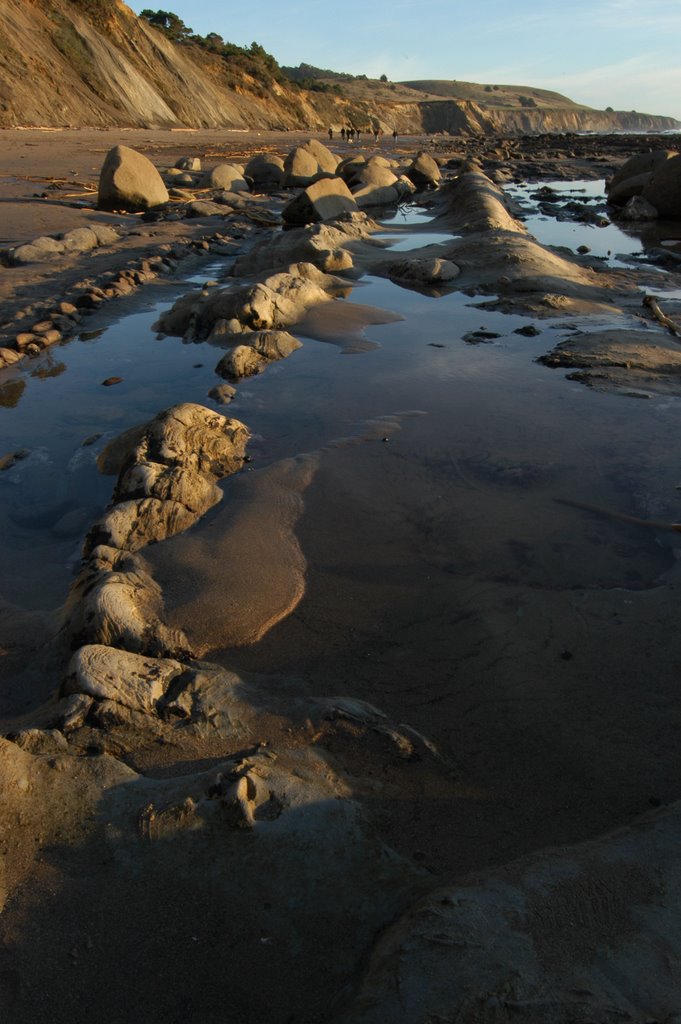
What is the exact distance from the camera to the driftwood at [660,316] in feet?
24.9

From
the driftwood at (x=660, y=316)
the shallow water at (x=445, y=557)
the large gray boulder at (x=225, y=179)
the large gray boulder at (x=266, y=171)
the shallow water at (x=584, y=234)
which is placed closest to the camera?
the shallow water at (x=445, y=557)

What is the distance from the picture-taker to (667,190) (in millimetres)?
17250

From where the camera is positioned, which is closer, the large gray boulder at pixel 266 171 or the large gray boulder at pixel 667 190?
the large gray boulder at pixel 667 190

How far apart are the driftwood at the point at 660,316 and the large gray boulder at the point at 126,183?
34.6 ft

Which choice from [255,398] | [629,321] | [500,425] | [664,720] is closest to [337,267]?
[629,321]

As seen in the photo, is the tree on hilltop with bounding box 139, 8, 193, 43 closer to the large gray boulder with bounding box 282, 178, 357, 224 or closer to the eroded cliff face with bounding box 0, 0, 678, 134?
the eroded cliff face with bounding box 0, 0, 678, 134

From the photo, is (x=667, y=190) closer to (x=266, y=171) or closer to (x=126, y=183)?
(x=266, y=171)

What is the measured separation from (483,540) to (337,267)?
7.28 metres

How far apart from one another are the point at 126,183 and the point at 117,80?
23294 millimetres

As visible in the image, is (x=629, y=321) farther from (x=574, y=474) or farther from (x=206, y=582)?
(x=206, y=582)

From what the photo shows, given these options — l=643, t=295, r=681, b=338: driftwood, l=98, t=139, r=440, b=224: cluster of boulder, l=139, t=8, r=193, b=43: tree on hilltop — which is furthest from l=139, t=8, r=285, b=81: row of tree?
l=643, t=295, r=681, b=338: driftwood

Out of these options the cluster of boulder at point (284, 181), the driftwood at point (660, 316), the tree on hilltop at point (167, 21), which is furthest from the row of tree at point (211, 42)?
the driftwood at point (660, 316)

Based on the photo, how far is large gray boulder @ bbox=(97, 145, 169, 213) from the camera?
14070mm

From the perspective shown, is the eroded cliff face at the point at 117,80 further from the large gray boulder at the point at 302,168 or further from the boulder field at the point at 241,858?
the boulder field at the point at 241,858
